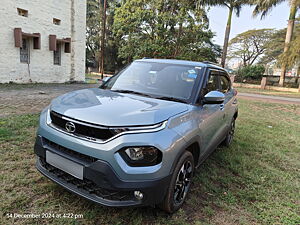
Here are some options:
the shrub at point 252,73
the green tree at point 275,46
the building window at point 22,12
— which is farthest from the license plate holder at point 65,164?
the green tree at point 275,46

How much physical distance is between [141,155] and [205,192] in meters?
1.39

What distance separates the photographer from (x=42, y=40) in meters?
12.0

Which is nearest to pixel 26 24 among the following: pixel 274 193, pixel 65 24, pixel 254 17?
pixel 65 24

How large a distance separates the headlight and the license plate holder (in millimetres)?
429

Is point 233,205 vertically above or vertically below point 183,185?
below

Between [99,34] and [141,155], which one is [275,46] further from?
[141,155]

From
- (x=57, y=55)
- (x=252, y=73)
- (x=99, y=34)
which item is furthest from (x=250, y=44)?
(x=57, y=55)

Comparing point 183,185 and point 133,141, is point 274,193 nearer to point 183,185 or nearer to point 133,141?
point 183,185

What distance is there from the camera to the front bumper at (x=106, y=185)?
5.59 feet

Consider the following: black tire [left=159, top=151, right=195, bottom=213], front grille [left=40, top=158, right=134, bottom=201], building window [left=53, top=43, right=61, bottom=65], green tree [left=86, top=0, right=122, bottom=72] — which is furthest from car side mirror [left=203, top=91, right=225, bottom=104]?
green tree [left=86, top=0, right=122, bottom=72]

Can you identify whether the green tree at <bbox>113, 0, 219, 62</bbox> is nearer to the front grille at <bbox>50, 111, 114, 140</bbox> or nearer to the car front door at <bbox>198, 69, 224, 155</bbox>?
the car front door at <bbox>198, 69, 224, 155</bbox>

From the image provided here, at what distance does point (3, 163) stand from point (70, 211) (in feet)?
4.74

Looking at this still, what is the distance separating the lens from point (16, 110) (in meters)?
5.56

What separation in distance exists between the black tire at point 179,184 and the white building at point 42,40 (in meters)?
11.6
